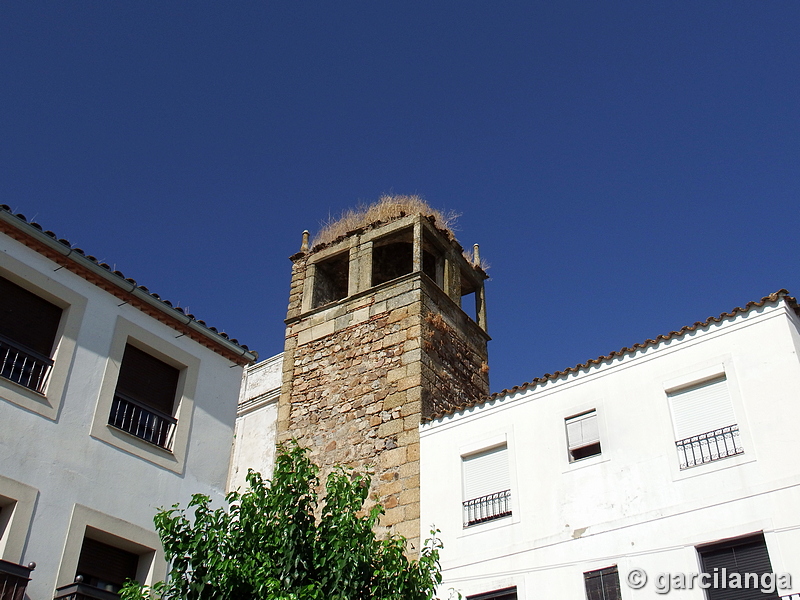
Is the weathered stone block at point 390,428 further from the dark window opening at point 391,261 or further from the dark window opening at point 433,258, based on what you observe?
the dark window opening at point 391,261

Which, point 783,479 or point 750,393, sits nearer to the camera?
point 783,479

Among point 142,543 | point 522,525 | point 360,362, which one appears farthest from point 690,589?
point 360,362

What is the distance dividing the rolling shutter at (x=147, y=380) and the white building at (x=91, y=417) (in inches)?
0.6

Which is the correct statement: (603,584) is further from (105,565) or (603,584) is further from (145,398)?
(145,398)

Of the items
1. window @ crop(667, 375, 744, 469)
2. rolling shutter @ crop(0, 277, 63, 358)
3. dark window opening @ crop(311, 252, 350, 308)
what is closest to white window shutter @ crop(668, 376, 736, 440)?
window @ crop(667, 375, 744, 469)

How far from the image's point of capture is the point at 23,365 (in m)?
8.98

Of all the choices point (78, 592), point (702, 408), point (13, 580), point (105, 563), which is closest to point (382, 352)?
point (702, 408)

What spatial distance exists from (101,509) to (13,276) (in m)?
2.77

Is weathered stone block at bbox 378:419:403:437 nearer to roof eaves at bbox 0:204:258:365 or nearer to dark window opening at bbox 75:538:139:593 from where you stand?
roof eaves at bbox 0:204:258:365

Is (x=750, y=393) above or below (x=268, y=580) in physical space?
above

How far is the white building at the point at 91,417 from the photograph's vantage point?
844 centimetres

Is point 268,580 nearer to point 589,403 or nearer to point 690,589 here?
point 690,589

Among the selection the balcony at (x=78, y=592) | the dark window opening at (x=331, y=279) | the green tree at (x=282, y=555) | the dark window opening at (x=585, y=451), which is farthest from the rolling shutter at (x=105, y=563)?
the dark window opening at (x=331, y=279)

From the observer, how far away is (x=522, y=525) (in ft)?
39.3
